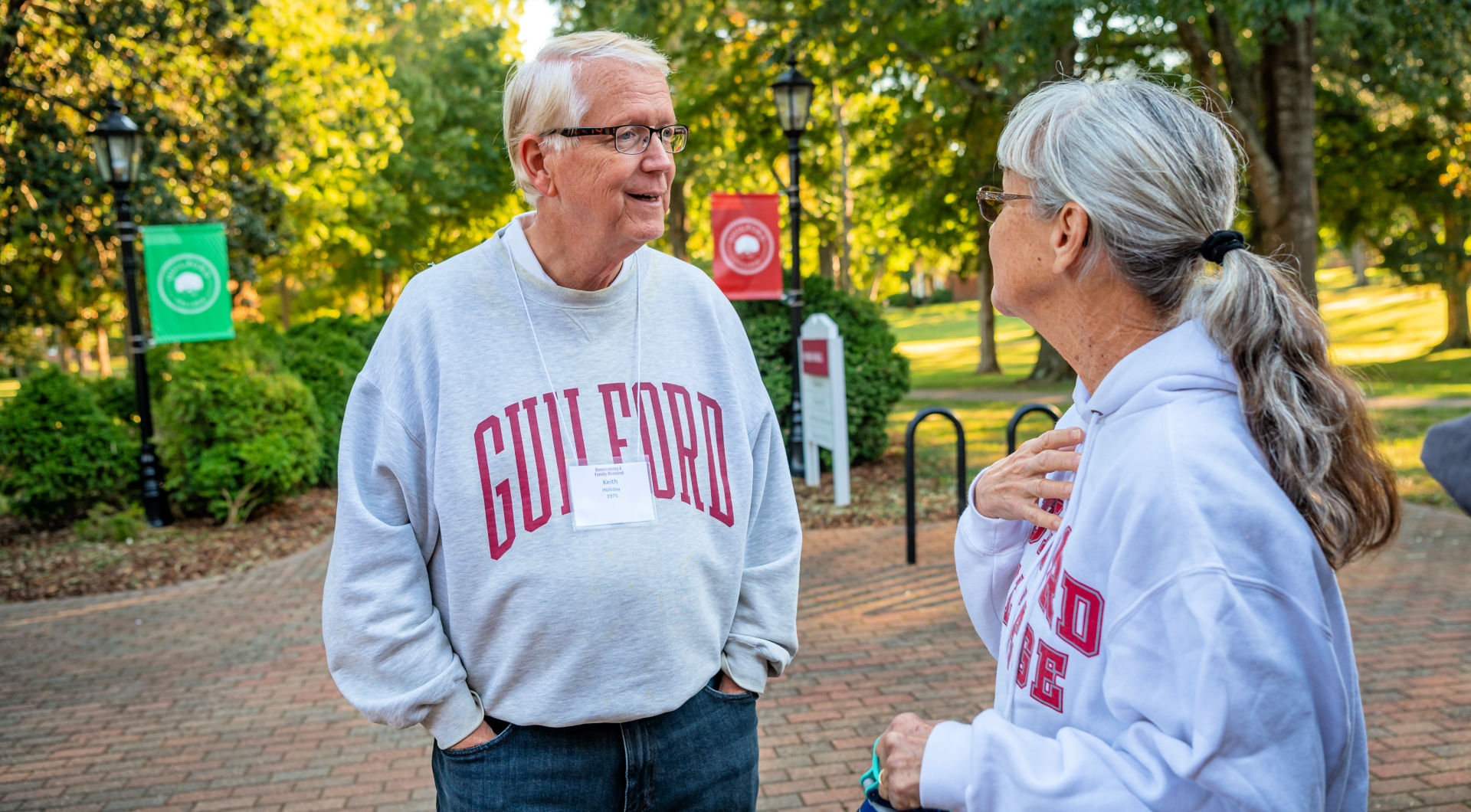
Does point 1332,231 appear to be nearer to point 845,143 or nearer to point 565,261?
point 845,143

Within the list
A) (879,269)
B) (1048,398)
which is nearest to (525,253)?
(1048,398)

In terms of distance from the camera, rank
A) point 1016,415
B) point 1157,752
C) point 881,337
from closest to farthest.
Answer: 1. point 1157,752
2. point 1016,415
3. point 881,337

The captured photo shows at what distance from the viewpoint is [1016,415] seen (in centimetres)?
642

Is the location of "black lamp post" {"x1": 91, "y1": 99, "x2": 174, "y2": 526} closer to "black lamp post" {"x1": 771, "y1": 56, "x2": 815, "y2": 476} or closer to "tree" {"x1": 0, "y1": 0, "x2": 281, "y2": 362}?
"tree" {"x1": 0, "y1": 0, "x2": 281, "y2": 362}

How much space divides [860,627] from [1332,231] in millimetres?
24956

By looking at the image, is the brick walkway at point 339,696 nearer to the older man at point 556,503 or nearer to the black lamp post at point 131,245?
the older man at point 556,503

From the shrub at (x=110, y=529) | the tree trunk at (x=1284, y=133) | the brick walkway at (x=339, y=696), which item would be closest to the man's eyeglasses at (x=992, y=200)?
the brick walkway at (x=339, y=696)

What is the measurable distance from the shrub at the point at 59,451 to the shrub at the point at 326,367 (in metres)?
2.02

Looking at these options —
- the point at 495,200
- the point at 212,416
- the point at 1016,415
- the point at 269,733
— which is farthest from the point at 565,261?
the point at 495,200

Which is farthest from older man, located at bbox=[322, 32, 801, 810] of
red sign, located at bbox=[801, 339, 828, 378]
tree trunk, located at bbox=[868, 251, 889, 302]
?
tree trunk, located at bbox=[868, 251, 889, 302]

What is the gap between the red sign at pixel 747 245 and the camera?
10.7m

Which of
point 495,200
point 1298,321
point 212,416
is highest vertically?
point 495,200

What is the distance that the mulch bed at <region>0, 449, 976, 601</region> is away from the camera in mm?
→ 7965

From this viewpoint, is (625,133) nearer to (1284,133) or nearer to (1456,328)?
(1284,133)
